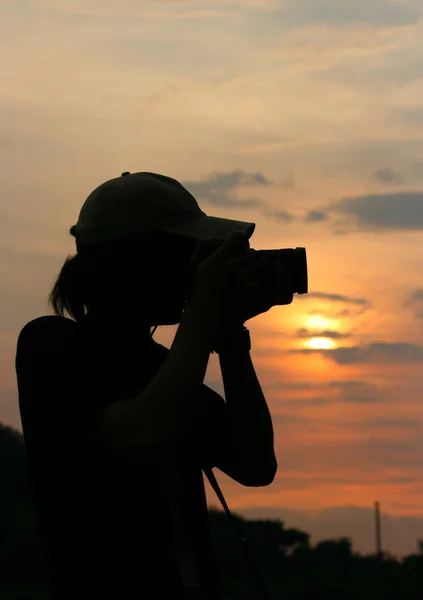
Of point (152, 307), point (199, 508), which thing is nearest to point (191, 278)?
point (152, 307)

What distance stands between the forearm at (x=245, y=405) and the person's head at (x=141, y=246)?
33 cm

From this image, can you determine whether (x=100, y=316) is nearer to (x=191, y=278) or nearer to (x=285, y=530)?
(x=191, y=278)

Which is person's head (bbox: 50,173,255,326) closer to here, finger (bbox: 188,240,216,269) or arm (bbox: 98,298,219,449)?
finger (bbox: 188,240,216,269)

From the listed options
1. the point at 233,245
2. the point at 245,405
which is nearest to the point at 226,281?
the point at 233,245

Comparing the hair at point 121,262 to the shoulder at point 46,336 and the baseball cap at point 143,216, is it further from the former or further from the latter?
the shoulder at point 46,336

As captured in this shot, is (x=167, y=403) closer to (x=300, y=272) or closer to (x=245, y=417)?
(x=245, y=417)

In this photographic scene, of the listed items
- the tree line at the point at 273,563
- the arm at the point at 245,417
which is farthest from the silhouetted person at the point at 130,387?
the tree line at the point at 273,563

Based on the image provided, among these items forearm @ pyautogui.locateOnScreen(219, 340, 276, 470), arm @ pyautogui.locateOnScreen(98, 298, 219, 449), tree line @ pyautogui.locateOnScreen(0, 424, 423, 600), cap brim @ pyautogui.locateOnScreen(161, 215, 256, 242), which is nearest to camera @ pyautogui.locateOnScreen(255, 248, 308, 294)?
cap brim @ pyautogui.locateOnScreen(161, 215, 256, 242)

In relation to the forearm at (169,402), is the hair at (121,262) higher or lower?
higher

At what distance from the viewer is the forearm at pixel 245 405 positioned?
12.3 ft

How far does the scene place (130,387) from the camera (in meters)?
3.41

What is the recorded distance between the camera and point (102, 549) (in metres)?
3.18

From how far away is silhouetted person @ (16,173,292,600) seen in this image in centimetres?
314

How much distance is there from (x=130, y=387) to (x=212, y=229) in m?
0.54
